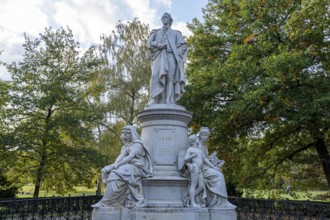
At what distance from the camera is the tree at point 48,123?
1644 cm

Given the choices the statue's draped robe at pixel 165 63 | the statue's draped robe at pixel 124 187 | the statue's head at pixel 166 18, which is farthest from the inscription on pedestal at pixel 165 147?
the statue's head at pixel 166 18

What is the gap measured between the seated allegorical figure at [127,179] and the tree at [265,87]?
22.6ft

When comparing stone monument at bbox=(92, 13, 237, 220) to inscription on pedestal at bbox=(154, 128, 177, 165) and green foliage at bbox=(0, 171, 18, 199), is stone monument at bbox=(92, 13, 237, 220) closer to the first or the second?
inscription on pedestal at bbox=(154, 128, 177, 165)

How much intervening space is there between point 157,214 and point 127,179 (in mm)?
1060

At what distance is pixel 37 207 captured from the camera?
1112 centimetres

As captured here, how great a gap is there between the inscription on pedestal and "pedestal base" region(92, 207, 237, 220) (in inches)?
54.9

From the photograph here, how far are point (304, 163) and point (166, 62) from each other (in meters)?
11.5

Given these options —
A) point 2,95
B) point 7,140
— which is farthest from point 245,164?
point 2,95

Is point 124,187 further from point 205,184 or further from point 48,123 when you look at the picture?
point 48,123

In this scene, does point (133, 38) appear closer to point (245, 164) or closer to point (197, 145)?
point (245, 164)

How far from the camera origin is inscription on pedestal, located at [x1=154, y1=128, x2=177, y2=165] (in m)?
8.82

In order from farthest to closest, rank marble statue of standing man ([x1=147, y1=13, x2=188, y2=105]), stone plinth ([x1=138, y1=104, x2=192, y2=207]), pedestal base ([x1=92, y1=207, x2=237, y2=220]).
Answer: marble statue of standing man ([x1=147, y1=13, x2=188, y2=105])
stone plinth ([x1=138, y1=104, x2=192, y2=207])
pedestal base ([x1=92, y1=207, x2=237, y2=220])

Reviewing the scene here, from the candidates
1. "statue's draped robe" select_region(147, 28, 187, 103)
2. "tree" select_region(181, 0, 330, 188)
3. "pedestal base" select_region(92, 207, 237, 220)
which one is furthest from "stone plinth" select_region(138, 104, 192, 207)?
"tree" select_region(181, 0, 330, 188)

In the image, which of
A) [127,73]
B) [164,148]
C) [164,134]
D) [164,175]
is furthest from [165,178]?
[127,73]
